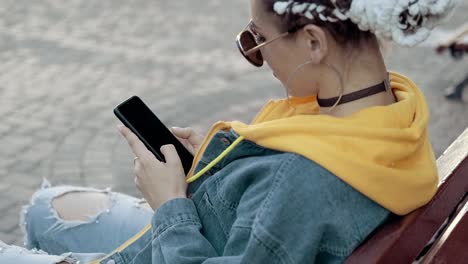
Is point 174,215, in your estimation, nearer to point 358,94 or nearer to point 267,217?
point 267,217

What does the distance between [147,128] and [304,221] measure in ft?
2.29

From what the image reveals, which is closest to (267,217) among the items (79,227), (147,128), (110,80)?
(147,128)

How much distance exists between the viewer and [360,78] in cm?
194

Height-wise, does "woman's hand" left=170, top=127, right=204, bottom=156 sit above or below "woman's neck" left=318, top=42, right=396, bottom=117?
below

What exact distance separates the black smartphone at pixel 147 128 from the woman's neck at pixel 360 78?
53 centimetres

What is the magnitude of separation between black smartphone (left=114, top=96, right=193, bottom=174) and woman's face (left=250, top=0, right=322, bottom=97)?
1.44 feet

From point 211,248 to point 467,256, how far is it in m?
0.63

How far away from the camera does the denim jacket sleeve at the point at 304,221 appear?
1760 mm

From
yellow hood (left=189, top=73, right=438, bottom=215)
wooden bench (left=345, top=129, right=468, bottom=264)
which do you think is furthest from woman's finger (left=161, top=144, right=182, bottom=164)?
wooden bench (left=345, top=129, right=468, bottom=264)

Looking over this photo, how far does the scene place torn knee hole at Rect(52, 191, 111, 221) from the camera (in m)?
2.63

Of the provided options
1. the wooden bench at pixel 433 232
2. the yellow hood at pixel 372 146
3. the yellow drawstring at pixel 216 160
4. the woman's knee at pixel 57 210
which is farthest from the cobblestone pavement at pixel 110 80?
the yellow hood at pixel 372 146

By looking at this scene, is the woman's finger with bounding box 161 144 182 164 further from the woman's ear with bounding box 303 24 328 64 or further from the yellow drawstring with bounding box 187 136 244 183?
the woman's ear with bounding box 303 24 328 64

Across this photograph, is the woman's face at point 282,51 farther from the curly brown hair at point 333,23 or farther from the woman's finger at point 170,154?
the woman's finger at point 170,154

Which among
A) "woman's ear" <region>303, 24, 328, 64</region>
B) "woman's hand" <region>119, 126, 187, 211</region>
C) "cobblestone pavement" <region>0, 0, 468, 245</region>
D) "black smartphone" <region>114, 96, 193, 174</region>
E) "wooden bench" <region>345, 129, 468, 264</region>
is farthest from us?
"cobblestone pavement" <region>0, 0, 468, 245</region>
